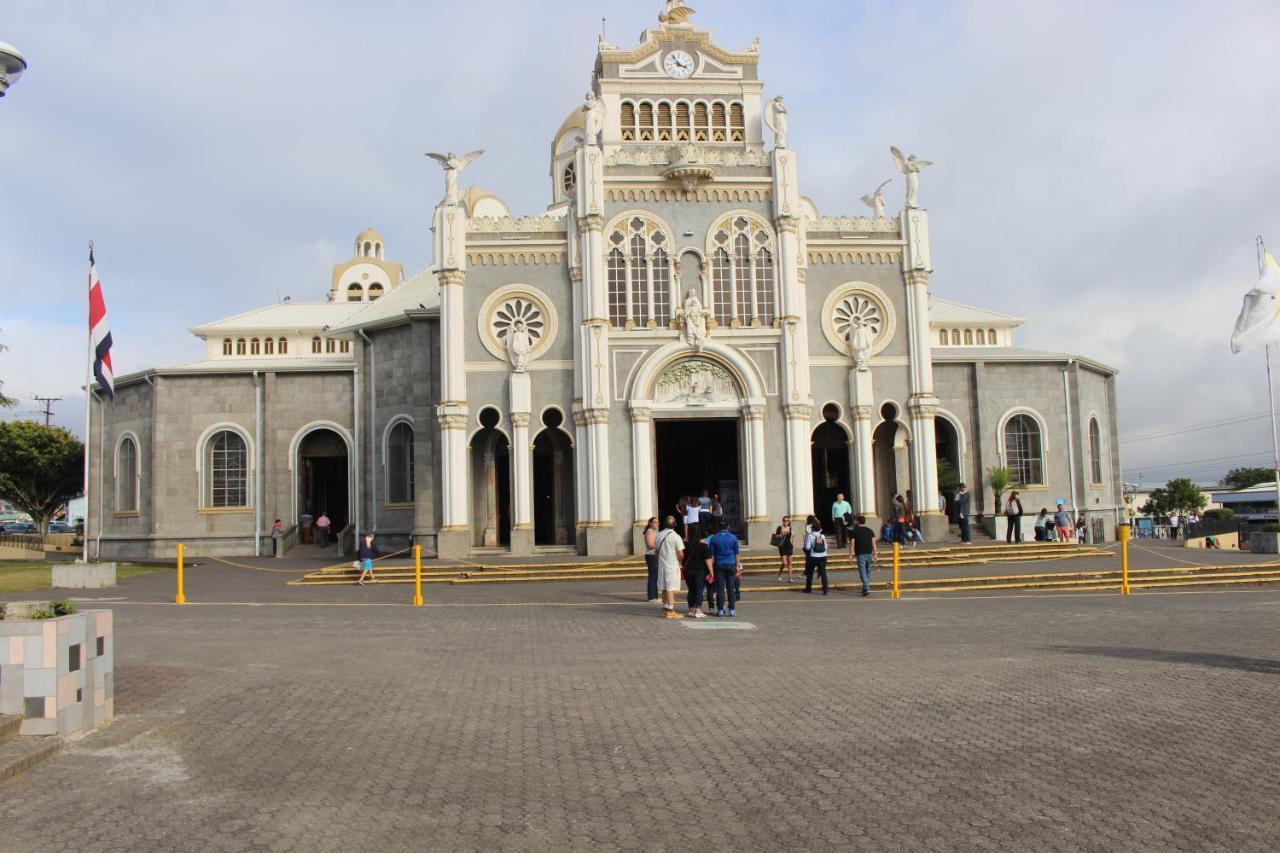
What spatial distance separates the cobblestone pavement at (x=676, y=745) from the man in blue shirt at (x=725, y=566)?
3.27 meters

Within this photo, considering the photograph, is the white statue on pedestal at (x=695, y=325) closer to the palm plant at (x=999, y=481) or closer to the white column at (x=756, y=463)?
the white column at (x=756, y=463)

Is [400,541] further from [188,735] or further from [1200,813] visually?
[1200,813]

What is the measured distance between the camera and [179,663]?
12594mm

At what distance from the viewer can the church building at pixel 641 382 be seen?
Result: 3228 centimetres

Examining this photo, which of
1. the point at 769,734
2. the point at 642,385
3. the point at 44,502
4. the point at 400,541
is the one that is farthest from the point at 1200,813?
the point at 44,502

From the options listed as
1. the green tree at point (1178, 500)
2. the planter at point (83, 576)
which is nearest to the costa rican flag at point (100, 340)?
the planter at point (83, 576)

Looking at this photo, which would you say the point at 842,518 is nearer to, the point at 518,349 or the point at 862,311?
the point at 862,311

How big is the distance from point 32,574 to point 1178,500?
90339 millimetres

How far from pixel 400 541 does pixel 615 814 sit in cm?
3056

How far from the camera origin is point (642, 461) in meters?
31.8

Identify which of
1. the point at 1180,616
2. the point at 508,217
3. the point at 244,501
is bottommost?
the point at 1180,616

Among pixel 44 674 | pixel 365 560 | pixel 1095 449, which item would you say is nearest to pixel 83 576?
pixel 365 560

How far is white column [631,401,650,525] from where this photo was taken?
3162 centimetres

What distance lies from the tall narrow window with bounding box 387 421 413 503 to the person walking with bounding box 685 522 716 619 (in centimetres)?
2031
